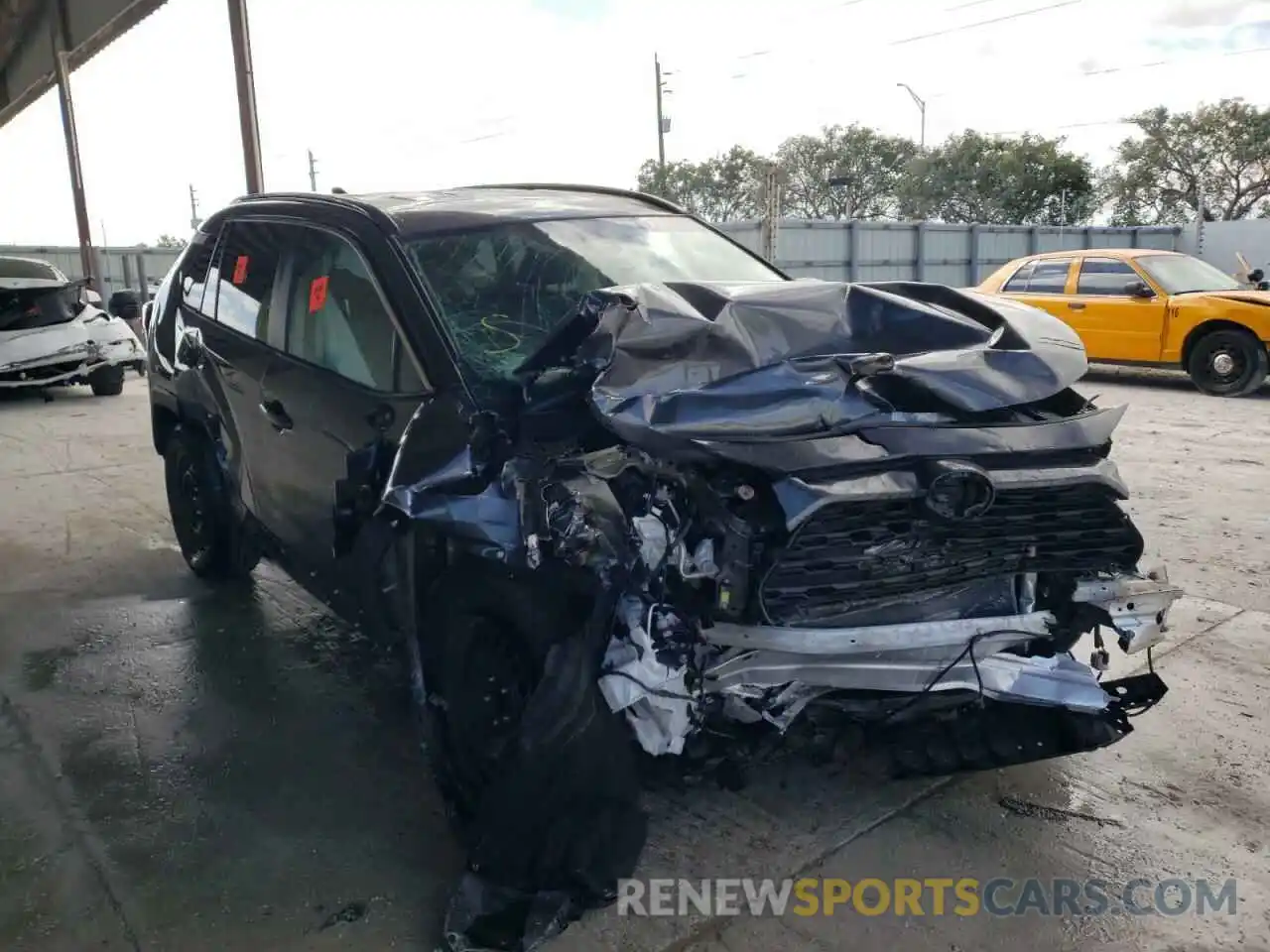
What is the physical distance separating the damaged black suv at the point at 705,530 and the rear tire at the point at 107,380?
35.1 ft

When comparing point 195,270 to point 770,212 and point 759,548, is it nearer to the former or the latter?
point 759,548

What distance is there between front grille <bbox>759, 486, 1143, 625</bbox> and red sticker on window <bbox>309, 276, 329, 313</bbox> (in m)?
2.06

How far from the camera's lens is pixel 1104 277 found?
38.0 feet

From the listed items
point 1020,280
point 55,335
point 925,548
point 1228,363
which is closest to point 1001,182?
point 1020,280

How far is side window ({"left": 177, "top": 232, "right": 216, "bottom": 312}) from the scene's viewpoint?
4.68 meters

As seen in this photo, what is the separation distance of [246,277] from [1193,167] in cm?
3906

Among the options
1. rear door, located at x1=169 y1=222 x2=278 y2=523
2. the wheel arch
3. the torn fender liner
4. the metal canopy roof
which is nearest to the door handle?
rear door, located at x1=169 y1=222 x2=278 y2=523

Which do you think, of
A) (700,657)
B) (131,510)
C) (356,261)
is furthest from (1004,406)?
(131,510)

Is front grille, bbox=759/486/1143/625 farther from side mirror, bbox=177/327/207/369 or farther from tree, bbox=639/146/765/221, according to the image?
tree, bbox=639/146/765/221

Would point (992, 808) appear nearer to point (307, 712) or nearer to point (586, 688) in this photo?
point (586, 688)

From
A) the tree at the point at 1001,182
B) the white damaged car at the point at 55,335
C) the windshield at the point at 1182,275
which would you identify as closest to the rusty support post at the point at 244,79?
the white damaged car at the point at 55,335

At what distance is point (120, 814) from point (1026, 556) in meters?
2.81

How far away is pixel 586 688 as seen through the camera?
8.20ft

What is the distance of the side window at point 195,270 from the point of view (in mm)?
4684
